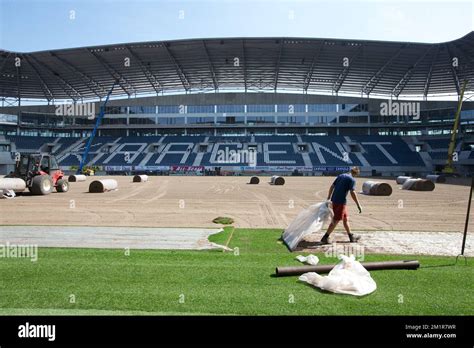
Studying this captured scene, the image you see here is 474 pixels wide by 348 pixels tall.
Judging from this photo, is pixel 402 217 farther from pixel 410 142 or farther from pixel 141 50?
pixel 410 142

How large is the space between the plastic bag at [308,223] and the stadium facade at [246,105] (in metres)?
45.7

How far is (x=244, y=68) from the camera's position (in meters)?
59.5

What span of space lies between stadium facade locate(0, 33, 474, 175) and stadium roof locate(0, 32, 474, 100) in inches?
10.2

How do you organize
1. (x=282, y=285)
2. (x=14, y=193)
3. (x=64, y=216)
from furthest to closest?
(x=14, y=193)
(x=64, y=216)
(x=282, y=285)

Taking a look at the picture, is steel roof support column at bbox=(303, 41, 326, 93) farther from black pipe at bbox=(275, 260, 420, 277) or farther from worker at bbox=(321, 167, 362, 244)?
black pipe at bbox=(275, 260, 420, 277)

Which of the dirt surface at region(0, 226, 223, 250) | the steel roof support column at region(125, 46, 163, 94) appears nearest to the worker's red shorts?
the dirt surface at region(0, 226, 223, 250)

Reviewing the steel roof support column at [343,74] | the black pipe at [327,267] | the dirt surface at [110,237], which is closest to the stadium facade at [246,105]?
the steel roof support column at [343,74]

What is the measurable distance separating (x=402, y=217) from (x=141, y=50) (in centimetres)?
4879

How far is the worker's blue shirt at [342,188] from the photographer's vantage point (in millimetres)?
8250

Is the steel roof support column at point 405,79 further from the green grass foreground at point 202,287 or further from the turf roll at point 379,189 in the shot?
the green grass foreground at point 202,287

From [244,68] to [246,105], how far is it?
15056 millimetres

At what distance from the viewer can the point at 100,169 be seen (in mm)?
65500

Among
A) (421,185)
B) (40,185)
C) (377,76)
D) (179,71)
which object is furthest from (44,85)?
(421,185)
